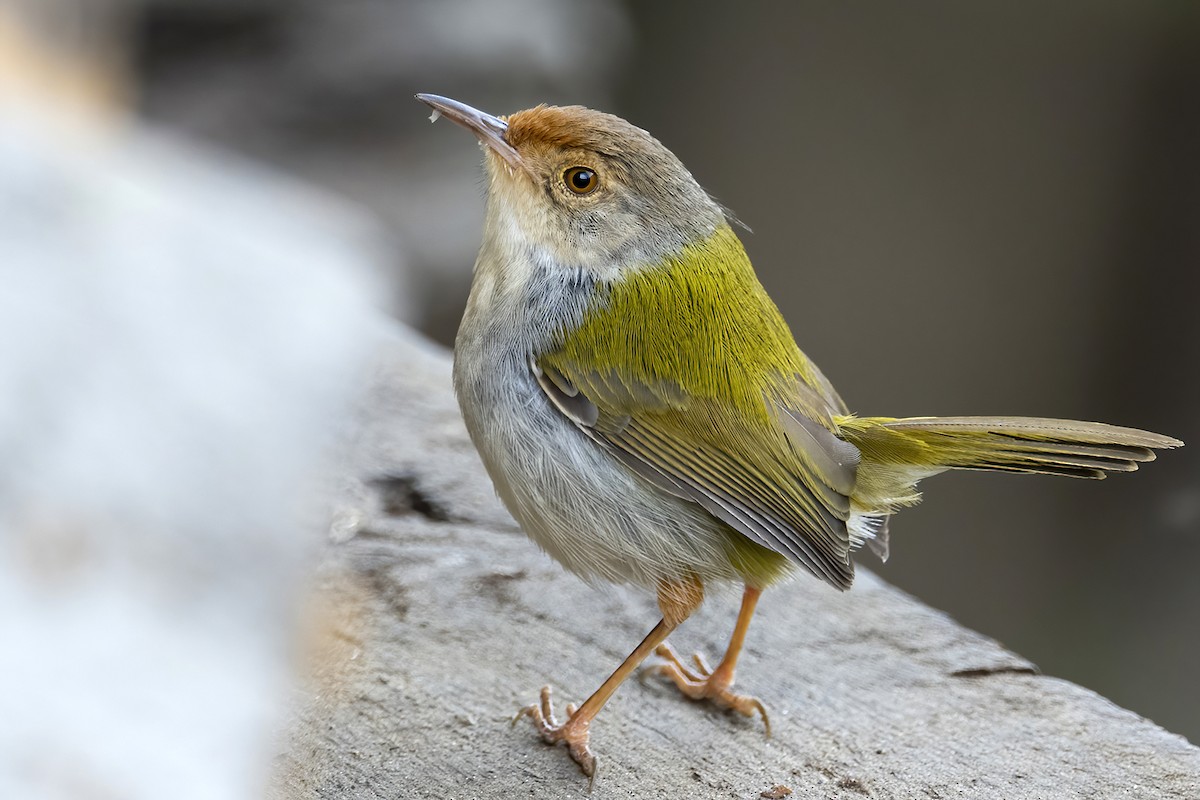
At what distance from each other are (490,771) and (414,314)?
6225 millimetres

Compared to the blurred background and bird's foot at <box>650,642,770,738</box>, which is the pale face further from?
the blurred background

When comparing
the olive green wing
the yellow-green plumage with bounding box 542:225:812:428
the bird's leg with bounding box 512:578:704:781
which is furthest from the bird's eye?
the bird's leg with bounding box 512:578:704:781

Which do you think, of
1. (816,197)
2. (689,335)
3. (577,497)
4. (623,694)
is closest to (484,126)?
(689,335)

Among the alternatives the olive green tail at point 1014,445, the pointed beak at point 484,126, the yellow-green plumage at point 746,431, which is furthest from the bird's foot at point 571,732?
the pointed beak at point 484,126

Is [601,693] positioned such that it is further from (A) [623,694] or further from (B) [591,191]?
(B) [591,191]

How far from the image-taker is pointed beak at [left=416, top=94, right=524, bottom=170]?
287 cm

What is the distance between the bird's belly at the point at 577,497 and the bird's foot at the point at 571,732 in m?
0.35

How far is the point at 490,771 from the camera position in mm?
2752

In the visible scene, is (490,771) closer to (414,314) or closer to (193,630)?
(193,630)

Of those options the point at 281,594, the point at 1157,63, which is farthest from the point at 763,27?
the point at 281,594

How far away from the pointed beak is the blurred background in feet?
4.62

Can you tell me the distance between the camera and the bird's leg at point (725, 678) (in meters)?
3.02

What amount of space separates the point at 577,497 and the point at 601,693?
462 millimetres

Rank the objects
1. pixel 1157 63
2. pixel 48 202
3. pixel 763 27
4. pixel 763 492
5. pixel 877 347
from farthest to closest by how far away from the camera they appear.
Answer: pixel 763 27
pixel 877 347
pixel 1157 63
pixel 48 202
pixel 763 492
